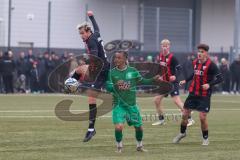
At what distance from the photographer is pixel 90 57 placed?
579 inches

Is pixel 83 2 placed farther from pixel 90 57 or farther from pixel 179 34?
pixel 90 57

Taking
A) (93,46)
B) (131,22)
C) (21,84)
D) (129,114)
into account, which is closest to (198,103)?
(129,114)

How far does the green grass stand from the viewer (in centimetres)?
1224

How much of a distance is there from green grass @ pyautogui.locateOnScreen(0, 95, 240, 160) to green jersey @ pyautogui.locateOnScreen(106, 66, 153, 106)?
2.85 feet

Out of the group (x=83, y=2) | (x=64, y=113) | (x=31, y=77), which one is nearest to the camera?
(x=64, y=113)

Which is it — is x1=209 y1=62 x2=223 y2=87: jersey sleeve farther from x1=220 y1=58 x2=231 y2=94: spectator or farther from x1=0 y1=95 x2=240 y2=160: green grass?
x1=220 y1=58 x2=231 y2=94: spectator

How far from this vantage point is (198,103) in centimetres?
1439

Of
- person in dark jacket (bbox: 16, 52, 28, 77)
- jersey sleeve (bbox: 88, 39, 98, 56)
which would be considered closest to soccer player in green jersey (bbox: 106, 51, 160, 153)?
jersey sleeve (bbox: 88, 39, 98, 56)

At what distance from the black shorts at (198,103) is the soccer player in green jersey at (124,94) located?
1722 millimetres

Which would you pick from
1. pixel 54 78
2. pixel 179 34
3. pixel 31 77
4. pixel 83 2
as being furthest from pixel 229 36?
pixel 54 78

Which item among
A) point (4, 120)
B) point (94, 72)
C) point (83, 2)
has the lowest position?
point (4, 120)

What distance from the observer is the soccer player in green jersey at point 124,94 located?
12875 millimetres

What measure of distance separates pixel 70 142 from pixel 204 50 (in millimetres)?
3086

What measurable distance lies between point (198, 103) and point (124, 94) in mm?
2028
